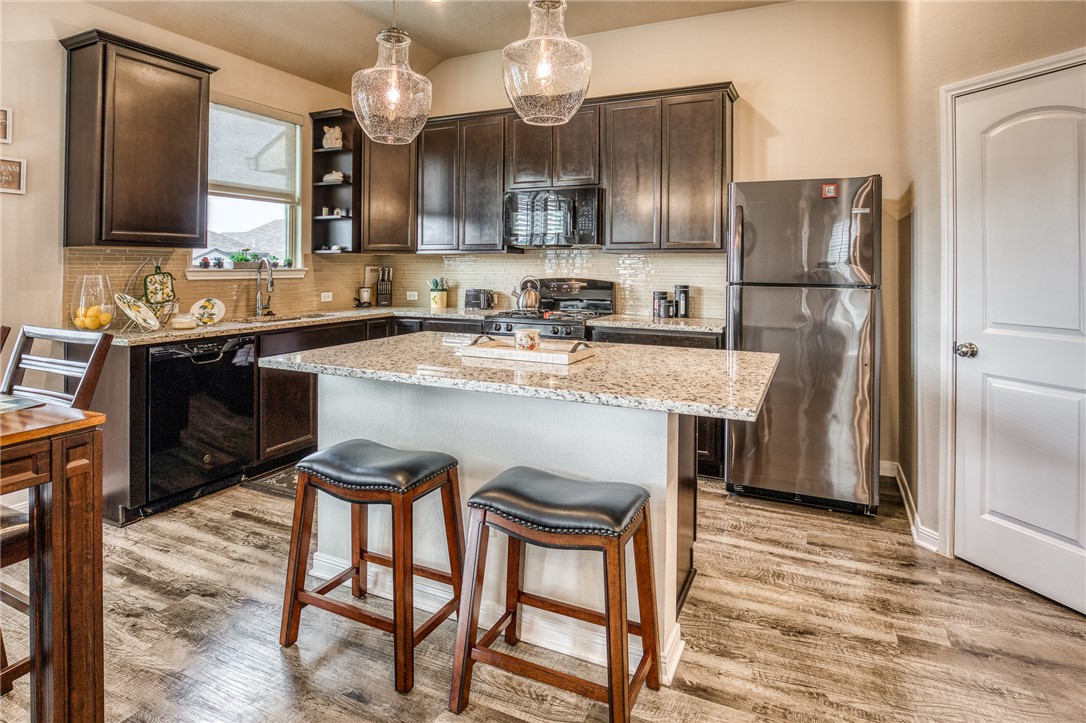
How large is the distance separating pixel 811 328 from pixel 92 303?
3.92 meters

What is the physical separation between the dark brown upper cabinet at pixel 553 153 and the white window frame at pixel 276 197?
5.36ft

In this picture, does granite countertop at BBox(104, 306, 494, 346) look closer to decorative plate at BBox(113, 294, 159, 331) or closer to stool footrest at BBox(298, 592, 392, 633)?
decorative plate at BBox(113, 294, 159, 331)

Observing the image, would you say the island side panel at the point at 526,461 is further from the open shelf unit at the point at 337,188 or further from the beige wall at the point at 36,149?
the open shelf unit at the point at 337,188

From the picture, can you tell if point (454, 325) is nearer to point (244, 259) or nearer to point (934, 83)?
point (244, 259)

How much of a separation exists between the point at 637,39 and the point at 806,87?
4.21ft

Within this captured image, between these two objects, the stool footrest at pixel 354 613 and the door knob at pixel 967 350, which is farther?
the door knob at pixel 967 350

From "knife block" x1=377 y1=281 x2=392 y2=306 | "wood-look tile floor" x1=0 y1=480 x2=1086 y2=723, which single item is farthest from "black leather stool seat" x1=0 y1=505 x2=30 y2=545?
"knife block" x1=377 y1=281 x2=392 y2=306

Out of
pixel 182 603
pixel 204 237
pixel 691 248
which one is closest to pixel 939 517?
pixel 691 248

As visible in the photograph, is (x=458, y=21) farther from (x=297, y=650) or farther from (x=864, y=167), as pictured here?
(x=297, y=650)

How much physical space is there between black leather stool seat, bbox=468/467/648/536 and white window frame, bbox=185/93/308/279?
10.7 ft

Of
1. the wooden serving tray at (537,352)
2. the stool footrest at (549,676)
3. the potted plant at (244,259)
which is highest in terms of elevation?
the potted plant at (244,259)

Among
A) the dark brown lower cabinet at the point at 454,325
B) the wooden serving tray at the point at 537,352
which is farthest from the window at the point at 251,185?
the wooden serving tray at the point at 537,352

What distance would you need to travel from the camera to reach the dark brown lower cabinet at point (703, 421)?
3857mm

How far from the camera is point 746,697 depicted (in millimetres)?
1845
